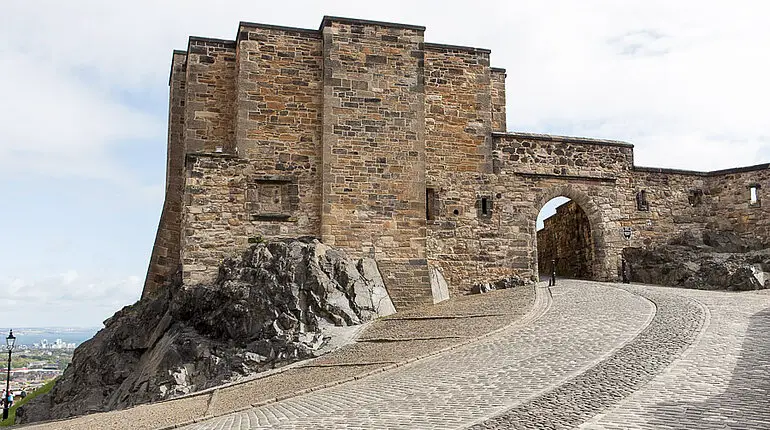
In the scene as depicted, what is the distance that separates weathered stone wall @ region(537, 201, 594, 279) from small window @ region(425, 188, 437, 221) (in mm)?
5133

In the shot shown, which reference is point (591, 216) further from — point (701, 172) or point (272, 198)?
point (272, 198)

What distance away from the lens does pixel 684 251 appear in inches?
830

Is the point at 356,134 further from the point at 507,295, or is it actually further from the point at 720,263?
the point at 720,263

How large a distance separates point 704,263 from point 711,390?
1306 cm

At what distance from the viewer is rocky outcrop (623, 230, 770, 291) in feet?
63.5

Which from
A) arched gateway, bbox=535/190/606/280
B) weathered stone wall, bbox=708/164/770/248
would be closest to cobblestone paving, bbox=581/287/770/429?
arched gateway, bbox=535/190/606/280

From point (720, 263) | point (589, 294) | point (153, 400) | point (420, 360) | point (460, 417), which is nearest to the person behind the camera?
point (460, 417)

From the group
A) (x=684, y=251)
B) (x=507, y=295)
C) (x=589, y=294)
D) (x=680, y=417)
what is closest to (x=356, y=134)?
(x=507, y=295)

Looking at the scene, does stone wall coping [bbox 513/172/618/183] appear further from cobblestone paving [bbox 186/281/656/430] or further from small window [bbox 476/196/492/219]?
cobblestone paving [bbox 186/281/656/430]

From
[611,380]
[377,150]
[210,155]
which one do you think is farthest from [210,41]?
[611,380]

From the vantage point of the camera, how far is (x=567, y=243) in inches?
952

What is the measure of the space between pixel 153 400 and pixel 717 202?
56.1ft

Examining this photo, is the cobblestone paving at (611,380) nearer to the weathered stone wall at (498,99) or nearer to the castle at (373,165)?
the castle at (373,165)

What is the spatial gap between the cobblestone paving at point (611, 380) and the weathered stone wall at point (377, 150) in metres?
7.13
